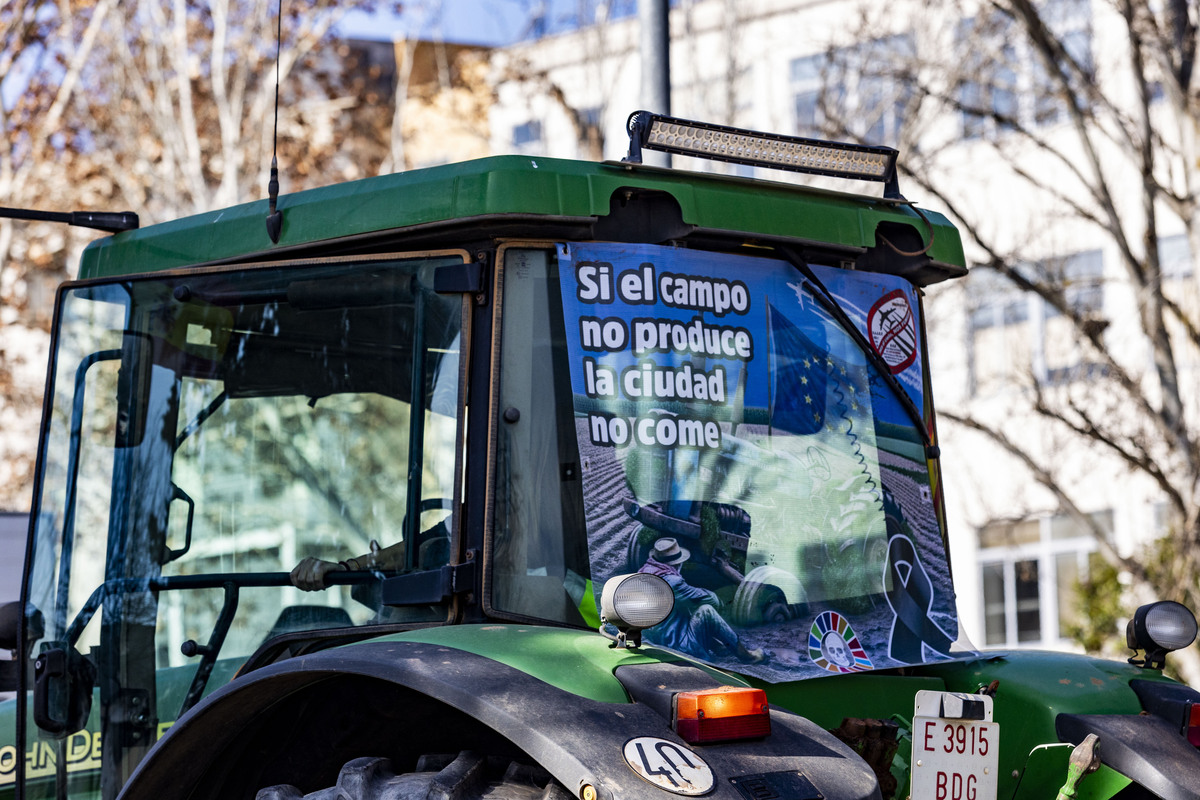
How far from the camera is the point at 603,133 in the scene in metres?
14.8

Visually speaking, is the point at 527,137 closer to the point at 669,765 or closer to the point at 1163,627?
the point at 1163,627

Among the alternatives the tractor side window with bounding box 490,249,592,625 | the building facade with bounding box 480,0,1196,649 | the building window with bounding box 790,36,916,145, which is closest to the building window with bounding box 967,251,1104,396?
the building facade with bounding box 480,0,1196,649

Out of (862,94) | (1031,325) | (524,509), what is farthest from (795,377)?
(1031,325)

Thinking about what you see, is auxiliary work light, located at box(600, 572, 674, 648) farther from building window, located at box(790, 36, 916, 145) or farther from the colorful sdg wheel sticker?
building window, located at box(790, 36, 916, 145)

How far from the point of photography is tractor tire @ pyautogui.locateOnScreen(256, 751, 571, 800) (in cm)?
279

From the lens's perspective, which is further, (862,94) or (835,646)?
(862,94)

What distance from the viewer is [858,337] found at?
3.85m

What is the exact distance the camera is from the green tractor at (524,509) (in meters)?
3.08

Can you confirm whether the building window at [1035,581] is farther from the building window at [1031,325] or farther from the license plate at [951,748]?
the license plate at [951,748]

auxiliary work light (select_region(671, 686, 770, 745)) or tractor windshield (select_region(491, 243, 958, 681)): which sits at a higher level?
tractor windshield (select_region(491, 243, 958, 681))

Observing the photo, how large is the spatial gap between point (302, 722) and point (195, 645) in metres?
0.65

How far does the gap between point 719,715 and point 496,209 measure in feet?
4.33

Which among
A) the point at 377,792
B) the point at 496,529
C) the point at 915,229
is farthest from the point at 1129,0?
the point at 377,792

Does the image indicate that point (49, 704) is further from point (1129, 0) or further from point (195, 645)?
point (1129, 0)
